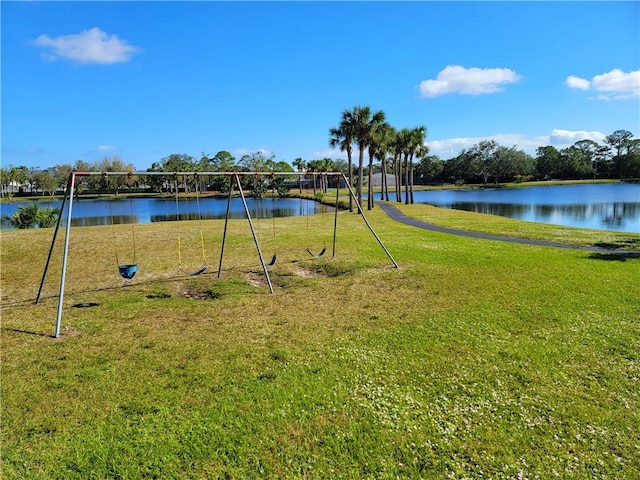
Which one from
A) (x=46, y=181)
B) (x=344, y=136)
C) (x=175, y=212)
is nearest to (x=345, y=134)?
(x=344, y=136)

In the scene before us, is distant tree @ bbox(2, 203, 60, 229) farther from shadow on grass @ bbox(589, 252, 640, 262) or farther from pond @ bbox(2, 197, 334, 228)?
shadow on grass @ bbox(589, 252, 640, 262)

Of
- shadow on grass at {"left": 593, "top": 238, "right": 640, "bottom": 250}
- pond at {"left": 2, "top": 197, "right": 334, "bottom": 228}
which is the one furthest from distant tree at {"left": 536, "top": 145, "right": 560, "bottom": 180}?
shadow on grass at {"left": 593, "top": 238, "right": 640, "bottom": 250}

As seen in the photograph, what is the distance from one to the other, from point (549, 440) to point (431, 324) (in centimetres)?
356

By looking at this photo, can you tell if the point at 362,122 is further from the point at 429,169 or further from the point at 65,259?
the point at 429,169

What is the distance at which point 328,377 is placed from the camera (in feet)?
19.6

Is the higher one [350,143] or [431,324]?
[350,143]

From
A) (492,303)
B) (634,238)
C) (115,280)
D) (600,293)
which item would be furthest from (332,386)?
(634,238)

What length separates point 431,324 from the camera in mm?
8062

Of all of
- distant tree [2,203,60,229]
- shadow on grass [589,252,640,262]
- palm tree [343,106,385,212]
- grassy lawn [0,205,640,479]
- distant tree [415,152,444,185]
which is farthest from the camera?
distant tree [415,152,444,185]

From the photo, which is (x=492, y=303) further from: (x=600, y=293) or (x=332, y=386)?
(x=332, y=386)

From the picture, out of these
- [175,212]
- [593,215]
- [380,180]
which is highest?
[380,180]

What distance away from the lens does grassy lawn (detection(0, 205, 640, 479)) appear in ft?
14.2

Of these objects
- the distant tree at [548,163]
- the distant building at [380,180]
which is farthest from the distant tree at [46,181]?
the distant tree at [548,163]

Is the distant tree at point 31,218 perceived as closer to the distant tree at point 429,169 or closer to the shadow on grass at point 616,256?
the shadow on grass at point 616,256
